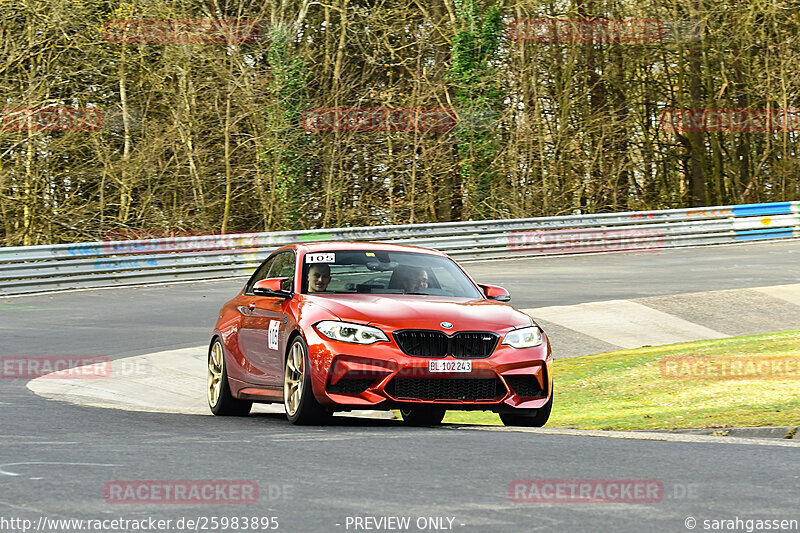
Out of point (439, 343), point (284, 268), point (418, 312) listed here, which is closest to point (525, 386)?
point (439, 343)

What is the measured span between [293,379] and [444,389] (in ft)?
4.13

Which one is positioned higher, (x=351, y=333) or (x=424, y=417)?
(x=351, y=333)

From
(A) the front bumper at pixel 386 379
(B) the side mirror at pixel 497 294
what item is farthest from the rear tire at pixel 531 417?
(B) the side mirror at pixel 497 294

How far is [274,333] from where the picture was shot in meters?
11.1

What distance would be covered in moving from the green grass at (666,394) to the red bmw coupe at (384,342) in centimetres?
136

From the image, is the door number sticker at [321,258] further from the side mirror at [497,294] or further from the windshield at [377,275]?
the side mirror at [497,294]

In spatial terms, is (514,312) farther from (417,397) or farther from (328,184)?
(328,184)

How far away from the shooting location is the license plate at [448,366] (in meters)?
10.1

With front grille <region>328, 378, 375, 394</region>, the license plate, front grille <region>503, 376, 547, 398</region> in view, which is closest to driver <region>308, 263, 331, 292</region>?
front grille <region>328, 378, 375, 394</region>

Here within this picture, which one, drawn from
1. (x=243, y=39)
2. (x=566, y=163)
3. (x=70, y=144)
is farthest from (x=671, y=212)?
(x=70, y=144)

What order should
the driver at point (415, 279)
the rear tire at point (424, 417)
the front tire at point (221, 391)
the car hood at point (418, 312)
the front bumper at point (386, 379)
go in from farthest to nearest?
the front tire at point (221, 391)
the rear tire at point (424, 417)
the driver at point (415, 279)
the car hood at point (418, 312)
the front bumper at point (386, 379)

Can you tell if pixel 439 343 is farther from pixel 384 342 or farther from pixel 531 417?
pixel 531 417

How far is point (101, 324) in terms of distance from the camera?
2125cm

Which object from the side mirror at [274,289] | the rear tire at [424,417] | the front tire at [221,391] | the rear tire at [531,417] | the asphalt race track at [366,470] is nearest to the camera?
the asphalt race track at [366,470]
